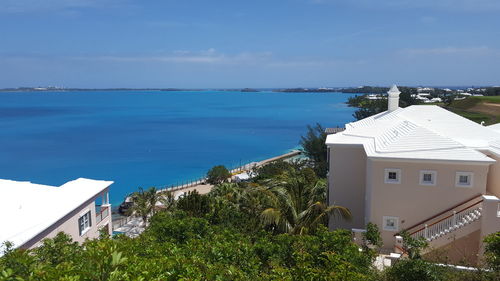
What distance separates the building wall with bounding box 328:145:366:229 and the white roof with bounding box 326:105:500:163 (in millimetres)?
602

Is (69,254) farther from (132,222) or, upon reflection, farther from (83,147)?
(83,147)

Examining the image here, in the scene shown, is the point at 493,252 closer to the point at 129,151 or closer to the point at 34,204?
the point at 34,204

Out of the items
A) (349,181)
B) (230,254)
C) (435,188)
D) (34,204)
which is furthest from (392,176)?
(34,204)

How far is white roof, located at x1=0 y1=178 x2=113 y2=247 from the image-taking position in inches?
508

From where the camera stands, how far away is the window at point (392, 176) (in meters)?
14.2

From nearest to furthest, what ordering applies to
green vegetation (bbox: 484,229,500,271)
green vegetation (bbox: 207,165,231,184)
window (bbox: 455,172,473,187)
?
green vegetation (bbox: 484,229,500,271)
window (bbox: 455,172,473,187)
green vegetation (bbox: 207,165,231,184)

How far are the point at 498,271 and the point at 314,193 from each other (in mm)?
9583

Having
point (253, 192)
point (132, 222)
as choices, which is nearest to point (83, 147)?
point (132, 222)

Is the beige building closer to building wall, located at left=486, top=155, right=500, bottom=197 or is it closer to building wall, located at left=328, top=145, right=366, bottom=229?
building wall, located at left=486, top=155, right=500, bottom=197

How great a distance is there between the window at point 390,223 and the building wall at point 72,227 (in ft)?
40.6

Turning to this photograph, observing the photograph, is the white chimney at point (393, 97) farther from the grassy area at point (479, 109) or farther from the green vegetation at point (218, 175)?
the grassy area at point (479, 109)

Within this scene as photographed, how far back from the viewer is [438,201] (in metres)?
14.0

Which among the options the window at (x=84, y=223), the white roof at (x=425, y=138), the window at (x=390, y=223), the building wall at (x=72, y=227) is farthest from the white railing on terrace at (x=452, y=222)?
the window at (x=84, y=223)

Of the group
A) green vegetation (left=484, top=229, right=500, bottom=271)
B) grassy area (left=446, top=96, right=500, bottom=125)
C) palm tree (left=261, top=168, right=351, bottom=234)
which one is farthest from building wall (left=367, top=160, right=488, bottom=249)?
grassy area (left=446, top=96, right=500, bottom=125)
